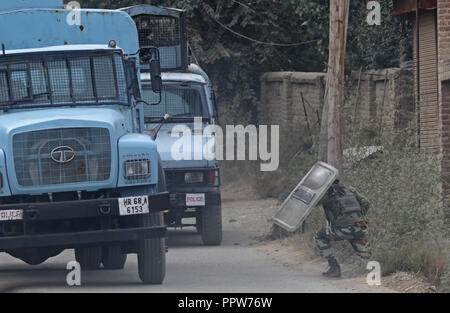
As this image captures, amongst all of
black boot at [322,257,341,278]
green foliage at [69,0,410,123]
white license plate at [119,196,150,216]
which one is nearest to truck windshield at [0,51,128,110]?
white license plate at [119,196,150,216]

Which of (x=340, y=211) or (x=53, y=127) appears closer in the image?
(x=53, y=127)

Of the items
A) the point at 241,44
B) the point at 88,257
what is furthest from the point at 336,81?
the point at 241,44

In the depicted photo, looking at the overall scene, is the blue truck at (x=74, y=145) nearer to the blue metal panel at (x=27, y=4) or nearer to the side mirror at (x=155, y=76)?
the blue metal panel at (x=27, y=4)

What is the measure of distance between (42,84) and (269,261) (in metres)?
4.12

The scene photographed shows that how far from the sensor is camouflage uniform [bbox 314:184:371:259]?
11.0m

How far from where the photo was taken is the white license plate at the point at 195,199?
47.9ft

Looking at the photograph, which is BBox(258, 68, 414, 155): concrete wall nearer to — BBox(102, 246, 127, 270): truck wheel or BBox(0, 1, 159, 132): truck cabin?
BBox(102, 246, 127, 270): truck wheel

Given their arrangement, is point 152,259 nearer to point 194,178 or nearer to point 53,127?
point 53,127

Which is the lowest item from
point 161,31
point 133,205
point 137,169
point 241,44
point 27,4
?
point 133,205

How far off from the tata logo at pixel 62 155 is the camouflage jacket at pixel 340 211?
9.88ft

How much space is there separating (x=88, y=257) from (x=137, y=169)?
283 centimetres

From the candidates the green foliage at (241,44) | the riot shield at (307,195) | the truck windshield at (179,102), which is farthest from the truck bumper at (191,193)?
the green foliage at (241,44)

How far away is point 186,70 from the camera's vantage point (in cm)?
1594

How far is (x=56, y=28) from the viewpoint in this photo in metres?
11.3
